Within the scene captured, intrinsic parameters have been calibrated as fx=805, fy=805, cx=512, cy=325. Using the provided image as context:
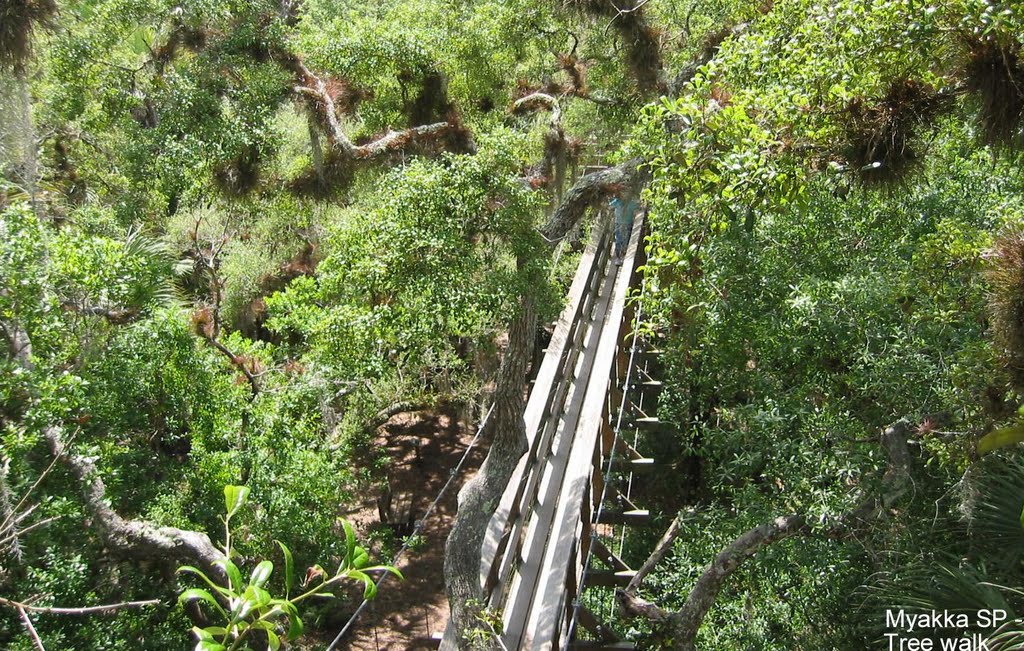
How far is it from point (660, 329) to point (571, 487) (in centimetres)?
474

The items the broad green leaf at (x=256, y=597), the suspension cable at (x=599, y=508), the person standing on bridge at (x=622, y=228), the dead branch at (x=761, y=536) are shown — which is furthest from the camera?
the person standing on bridge at (x=622, y=228)

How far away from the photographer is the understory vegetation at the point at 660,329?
14.1 feet

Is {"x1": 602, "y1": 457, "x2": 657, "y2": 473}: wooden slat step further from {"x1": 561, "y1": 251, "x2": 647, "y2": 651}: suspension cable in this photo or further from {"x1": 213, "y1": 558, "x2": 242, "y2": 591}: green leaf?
{"x1": 213, "y1": 558, "x2": 242, "y2": 591}: green leaf

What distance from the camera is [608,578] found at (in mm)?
6582

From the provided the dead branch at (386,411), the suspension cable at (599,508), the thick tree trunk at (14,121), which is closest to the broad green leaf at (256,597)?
the suspension cable at (599,508)

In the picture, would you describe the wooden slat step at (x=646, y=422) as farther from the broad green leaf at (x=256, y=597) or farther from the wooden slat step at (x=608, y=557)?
the broad green leaf at (x=256, y=597)

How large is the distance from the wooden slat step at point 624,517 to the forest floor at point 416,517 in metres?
2.87

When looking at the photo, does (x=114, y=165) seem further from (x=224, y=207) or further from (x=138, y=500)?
(x=138, y=500)

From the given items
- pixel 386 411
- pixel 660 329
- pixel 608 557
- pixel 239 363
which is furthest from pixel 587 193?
pixel 386 411

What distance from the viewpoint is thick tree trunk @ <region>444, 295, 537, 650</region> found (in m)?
4.71

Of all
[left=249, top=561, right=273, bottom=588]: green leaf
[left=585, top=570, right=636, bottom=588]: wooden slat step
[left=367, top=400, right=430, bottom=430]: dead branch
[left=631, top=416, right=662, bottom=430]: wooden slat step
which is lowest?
[left=585, top=570, right=636, bottom=588]: wooden slat step

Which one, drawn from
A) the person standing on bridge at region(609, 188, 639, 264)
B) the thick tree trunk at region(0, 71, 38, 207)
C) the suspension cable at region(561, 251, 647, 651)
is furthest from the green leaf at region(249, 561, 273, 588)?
the person standing on bridge at region(609, 188, 639, 264)

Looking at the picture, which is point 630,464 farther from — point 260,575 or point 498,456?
point 260,575

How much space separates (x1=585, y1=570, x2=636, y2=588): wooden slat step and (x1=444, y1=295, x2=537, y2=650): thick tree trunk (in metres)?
1.46
